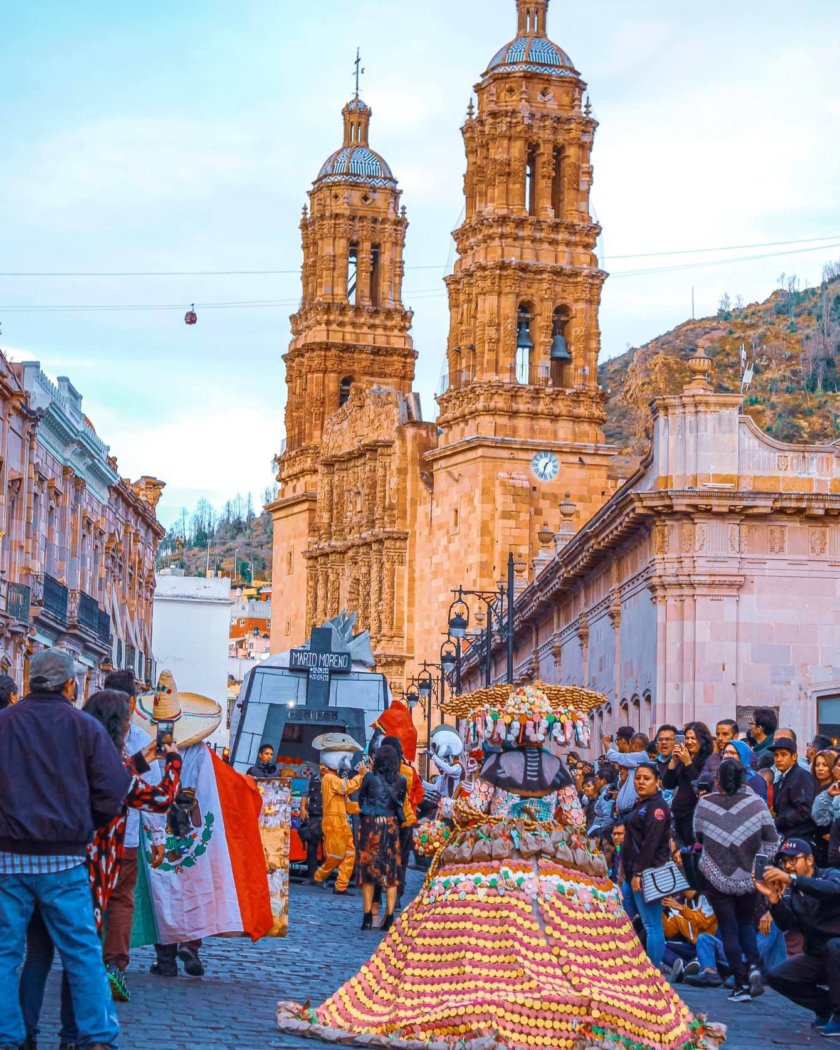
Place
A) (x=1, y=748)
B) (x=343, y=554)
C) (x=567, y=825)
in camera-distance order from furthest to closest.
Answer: (x=343, y=554) → (x=567, y=825) → (x=1, y=748)

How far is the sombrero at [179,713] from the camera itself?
12.0 meters

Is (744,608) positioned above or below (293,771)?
above

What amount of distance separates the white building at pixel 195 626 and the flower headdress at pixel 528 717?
8671 cm

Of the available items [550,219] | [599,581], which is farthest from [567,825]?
[550,219]

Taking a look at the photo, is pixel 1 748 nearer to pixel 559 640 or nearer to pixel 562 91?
pixel 559 640

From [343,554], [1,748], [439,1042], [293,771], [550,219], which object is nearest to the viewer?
[1,748]

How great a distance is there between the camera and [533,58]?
59062mm

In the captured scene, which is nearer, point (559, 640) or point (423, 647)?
point (559, 640)

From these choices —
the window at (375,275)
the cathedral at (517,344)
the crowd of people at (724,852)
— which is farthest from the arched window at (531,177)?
the crowd of people at (724,852)

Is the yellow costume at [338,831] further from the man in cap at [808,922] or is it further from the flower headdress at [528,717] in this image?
the man in cap at [808,922]

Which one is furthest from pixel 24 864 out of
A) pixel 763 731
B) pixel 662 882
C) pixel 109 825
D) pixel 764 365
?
pixel 764 365

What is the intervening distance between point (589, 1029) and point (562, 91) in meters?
51.7

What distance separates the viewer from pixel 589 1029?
31.7ft

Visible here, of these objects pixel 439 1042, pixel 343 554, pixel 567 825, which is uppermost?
pixel 343 554
